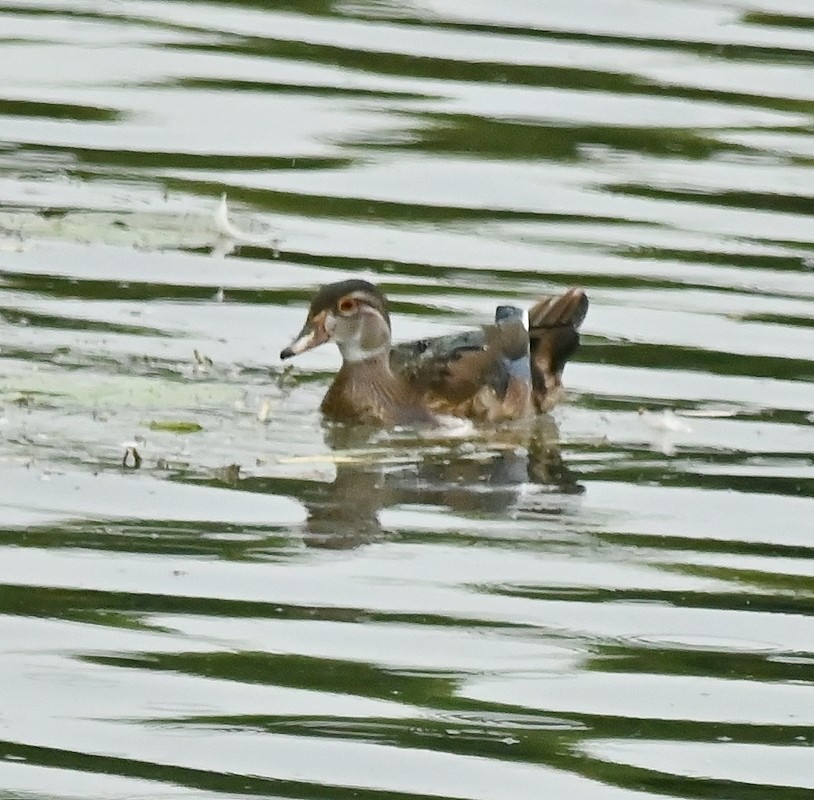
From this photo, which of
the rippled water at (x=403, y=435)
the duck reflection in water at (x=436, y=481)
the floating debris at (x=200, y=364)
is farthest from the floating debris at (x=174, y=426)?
the floating debris at (x=200, y=364)

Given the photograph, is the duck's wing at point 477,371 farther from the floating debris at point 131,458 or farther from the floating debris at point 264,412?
the floating debris at point 131,458

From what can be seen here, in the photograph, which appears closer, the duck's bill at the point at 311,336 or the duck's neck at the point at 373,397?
the duck's neck at the point at 373,397

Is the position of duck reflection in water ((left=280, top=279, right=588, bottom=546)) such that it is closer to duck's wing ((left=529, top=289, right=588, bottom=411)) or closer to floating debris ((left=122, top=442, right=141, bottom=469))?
duck's wing ((left=529, top=289, right=588, bottom=411))

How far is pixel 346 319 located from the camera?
10219 millimetres

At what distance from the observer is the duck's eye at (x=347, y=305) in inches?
402

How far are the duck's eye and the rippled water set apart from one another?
0.40 metres

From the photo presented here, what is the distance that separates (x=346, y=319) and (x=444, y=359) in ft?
1.36

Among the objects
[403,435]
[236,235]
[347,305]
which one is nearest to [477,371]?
[403,435]

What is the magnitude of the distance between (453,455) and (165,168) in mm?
3323

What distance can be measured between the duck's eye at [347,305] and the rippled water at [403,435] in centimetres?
40

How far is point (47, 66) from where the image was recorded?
1338cm

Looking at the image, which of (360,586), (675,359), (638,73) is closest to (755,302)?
(675,359)

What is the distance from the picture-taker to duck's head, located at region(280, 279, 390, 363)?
10.2 metres

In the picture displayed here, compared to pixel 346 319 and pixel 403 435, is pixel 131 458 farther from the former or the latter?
pixel 346 319
